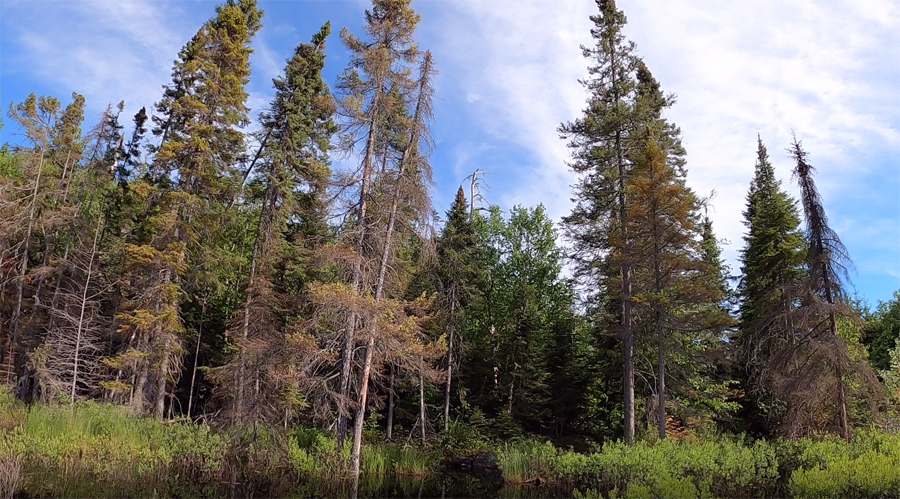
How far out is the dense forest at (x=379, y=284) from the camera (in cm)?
1628

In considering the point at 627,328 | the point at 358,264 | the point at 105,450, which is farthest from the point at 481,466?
the point at 105,450

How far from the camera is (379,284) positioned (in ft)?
54.6

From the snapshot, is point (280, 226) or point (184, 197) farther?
point (280, 226)

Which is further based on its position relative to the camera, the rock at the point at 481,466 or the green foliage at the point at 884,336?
the green foliage at the point at 884,336

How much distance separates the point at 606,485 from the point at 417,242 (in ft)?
Result: 29.8

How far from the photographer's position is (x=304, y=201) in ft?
79.4

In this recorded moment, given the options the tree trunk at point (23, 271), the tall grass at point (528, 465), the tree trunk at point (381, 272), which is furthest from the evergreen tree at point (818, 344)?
the tree trunk at point (23, 271)

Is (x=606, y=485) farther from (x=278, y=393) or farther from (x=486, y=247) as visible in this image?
(x=486, y=247)

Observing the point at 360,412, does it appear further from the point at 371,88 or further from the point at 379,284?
the point at 371,88

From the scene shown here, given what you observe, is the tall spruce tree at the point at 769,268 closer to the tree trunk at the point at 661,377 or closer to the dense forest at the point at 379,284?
the dense forest at the point at 379,284

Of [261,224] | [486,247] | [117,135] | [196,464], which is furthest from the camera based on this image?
[486,247]

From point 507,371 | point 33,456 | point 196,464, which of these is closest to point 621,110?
point 507,371

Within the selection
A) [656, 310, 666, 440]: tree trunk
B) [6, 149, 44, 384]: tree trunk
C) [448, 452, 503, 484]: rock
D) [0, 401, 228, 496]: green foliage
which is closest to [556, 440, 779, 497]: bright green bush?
[656, 310, 666, 440]: tree trunk

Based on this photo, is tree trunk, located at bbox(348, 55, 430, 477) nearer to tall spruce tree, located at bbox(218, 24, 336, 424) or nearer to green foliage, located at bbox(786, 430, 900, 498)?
tall spruce tree, located at bbox(218, 24, 336, 424)
